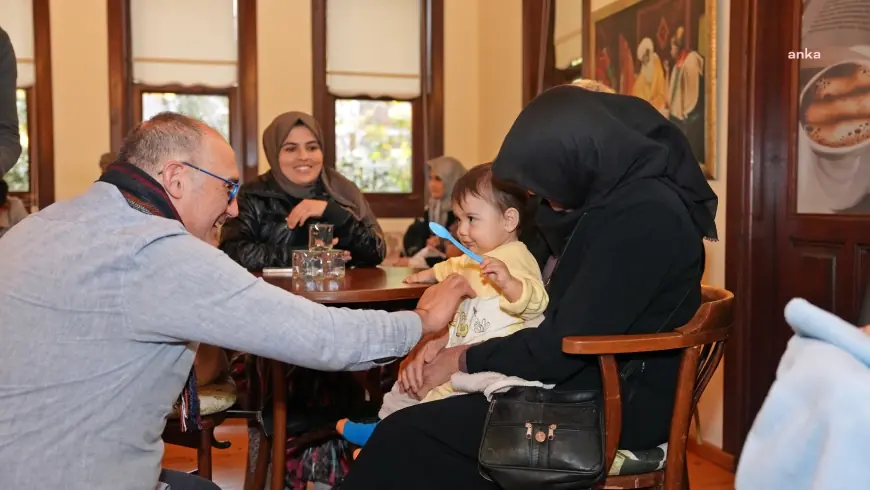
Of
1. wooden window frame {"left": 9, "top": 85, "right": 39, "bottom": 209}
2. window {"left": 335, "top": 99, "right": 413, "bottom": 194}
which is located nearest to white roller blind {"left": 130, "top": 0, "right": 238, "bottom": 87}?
wooden window frame {"left": 9, "top": 85, "right": 39, "bottom": 209}

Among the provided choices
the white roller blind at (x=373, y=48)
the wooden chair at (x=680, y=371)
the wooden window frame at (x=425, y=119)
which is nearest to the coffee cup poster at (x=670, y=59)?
the wooden chair at (x=680, y=371)

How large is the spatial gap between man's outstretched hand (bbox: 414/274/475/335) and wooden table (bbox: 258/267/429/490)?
40 cm

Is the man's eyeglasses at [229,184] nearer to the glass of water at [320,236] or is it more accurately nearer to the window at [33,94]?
the glass of water at [320,236]

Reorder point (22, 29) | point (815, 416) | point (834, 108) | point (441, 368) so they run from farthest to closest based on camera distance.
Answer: point (22, 29) → point (834, 108) → point (441, 368) → point (815, 416)

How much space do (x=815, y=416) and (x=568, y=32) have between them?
422cm

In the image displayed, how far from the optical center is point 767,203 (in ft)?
10.4

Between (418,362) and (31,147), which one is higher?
(31,147)

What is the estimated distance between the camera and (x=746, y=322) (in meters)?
3.18

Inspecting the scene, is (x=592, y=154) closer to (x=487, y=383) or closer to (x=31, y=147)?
(x=487, y=383)

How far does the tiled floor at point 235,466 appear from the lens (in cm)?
321

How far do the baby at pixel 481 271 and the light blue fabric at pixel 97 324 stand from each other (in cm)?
72

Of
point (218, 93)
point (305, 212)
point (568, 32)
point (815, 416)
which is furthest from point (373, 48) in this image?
point (815, 416)

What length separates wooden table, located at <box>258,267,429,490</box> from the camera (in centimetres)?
216

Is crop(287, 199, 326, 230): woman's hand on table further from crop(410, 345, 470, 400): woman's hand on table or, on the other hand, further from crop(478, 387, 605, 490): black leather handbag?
crop(478, 387, 605, 490): black leather handbag
